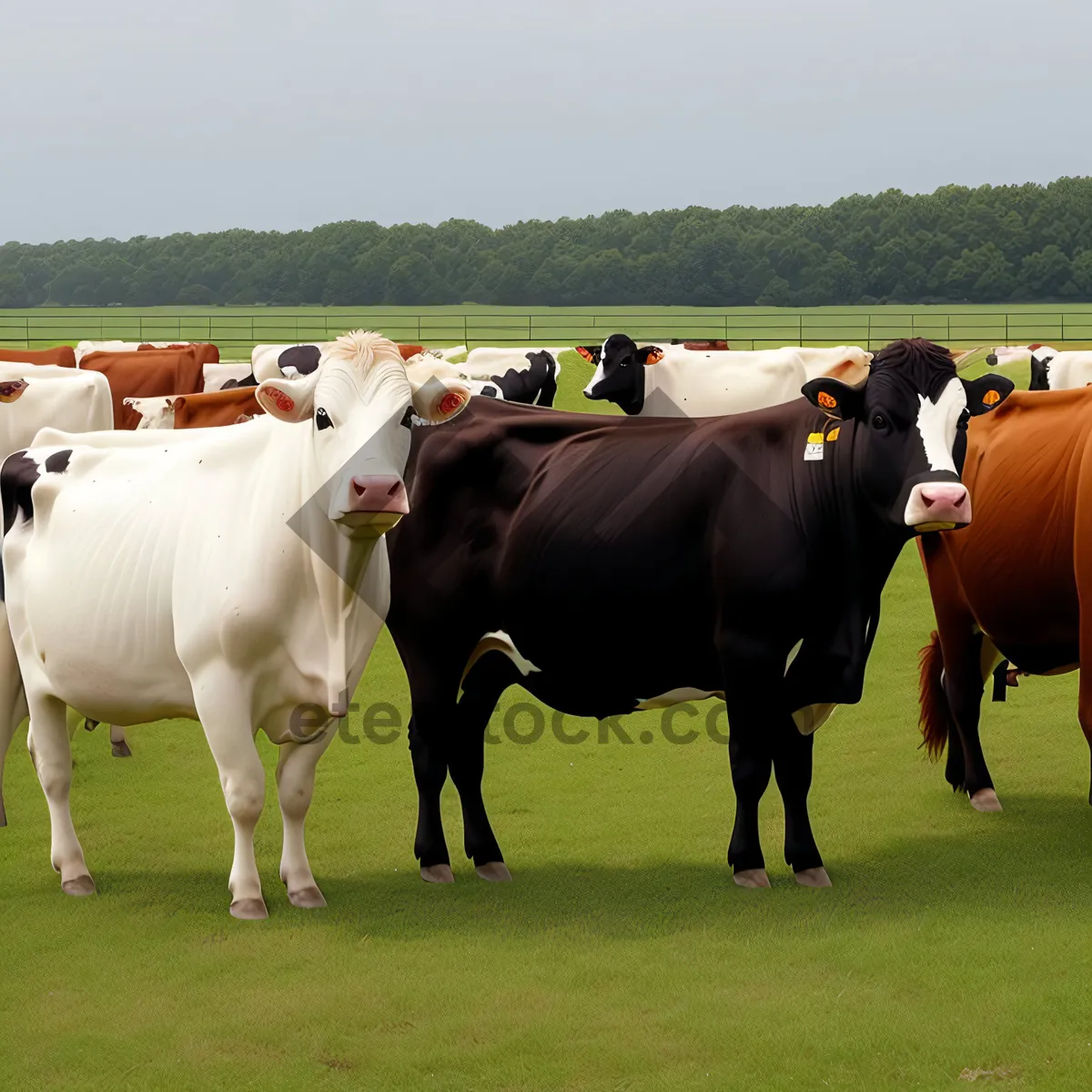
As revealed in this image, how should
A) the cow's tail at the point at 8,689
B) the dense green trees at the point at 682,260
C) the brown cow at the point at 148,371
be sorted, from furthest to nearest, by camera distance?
the dense green trees at the point at 682,260 → the brown cow at the point at 148,371 → the cow's tail at the point at 8,689

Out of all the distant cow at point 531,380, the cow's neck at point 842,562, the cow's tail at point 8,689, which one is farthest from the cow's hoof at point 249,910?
the distant cow at point 531,380

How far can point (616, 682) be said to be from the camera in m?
6.01

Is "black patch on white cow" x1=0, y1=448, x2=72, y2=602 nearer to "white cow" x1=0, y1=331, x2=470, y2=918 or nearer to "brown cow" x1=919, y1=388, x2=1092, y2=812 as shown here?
"white cow" x1=0, y1=331, x2=470, y2=918

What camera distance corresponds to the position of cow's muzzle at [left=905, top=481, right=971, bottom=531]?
17.2 feet

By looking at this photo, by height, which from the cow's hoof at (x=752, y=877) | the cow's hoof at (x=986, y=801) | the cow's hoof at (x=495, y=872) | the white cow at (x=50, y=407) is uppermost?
the white cow at (x=50, y=407)

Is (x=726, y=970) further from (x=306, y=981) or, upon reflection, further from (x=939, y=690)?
→ (x=939, y=690)

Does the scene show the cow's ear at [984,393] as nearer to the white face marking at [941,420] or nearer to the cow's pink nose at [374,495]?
the white face marking at [941,420]

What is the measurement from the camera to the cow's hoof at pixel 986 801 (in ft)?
22.7

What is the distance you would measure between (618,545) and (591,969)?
1.78 m

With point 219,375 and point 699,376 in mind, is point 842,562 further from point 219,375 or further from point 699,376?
point 219,375

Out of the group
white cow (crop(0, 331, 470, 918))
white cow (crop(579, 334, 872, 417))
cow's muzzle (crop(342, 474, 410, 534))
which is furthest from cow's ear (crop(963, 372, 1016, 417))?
white cow (crop(579, 334, 872, 417))

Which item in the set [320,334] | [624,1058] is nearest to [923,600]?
[624,1058]

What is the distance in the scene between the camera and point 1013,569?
268 inches

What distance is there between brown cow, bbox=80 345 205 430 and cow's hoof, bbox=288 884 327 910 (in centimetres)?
1442
